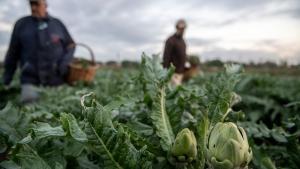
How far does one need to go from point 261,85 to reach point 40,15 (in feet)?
10.8

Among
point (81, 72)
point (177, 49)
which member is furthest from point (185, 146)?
point (177, 49)

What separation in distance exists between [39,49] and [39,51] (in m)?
0.03

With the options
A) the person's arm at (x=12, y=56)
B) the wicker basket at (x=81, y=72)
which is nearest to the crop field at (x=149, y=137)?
the wicker basket at (x=81, y=72)

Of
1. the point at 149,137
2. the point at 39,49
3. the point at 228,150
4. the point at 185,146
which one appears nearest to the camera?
the point at 228,150

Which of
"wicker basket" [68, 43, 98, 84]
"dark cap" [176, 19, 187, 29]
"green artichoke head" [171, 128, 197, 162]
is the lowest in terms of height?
"wicker basket" [68, 43, 98, 84]

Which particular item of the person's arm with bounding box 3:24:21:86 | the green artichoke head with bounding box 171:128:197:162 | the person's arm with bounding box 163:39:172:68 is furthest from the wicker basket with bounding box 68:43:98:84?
the green artichoke head with bounding box 171:128:197:162

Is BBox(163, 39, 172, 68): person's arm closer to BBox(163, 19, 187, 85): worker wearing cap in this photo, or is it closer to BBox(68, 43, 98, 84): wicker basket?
BBox(163, 19, 187, 85): worker wearing cap

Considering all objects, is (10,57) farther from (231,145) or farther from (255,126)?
(231,145)

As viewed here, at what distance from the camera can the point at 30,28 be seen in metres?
6.34

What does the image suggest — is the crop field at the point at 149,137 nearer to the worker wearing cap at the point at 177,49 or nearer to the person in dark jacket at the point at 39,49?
the person in dark jacket at the point at 39,49

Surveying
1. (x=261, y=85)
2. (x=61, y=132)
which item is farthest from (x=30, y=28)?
(x=61, y=132)

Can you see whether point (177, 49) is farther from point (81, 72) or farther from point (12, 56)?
point (12, 56)

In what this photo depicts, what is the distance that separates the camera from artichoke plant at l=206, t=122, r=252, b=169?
3.49ft

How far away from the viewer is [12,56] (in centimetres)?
641
